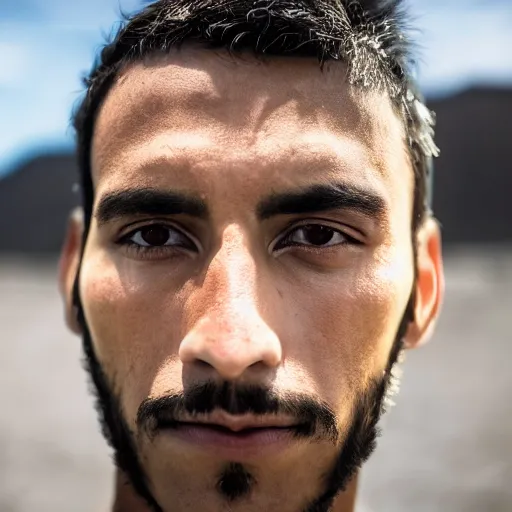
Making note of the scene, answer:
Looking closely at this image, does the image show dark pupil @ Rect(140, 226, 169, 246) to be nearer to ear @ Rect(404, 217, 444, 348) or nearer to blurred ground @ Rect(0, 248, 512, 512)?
ear @ Rect(404, 217, 444, 348)

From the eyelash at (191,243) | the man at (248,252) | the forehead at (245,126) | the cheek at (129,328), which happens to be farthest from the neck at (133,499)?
the forehead at (245,126)

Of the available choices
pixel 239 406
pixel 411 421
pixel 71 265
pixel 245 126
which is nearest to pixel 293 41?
pixel 245 126

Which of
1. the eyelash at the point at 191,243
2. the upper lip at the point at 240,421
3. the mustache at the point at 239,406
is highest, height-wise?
the eyelash at the point at 191,243

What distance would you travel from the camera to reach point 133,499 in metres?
1.49

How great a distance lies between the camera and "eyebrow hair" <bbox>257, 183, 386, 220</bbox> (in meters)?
1.25

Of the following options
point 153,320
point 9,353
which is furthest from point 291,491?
point 9,353

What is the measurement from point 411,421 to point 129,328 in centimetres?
287

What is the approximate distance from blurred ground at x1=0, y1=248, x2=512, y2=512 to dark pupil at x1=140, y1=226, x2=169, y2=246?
1.77 meters

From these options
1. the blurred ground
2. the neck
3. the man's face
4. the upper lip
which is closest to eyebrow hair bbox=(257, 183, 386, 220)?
the man's face

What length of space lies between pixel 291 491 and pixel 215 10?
1.00 meters

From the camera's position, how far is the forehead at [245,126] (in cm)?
125

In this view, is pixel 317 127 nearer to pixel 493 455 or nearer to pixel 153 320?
pixel 153 320

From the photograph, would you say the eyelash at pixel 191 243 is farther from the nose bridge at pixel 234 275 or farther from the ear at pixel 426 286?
the ear at pixel 426 286

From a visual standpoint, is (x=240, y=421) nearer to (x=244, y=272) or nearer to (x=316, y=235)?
(x=244, y=272)
